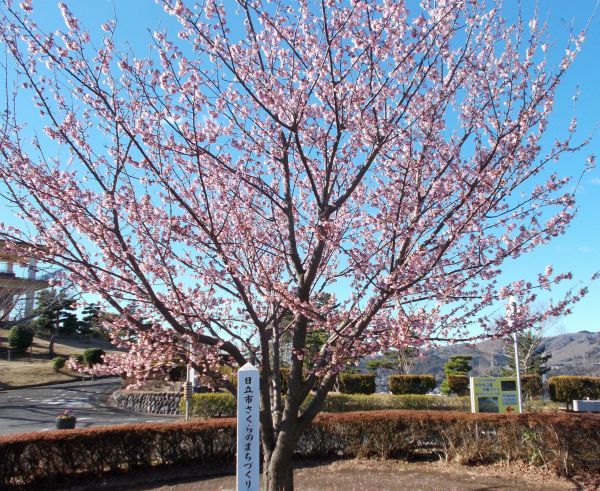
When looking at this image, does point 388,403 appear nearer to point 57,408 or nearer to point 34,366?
point 57,408

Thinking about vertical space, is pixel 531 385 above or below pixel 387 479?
above

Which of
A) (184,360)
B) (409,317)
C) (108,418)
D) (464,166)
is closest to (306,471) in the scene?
(184,360)

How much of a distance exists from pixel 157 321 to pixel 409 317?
2.49 meters

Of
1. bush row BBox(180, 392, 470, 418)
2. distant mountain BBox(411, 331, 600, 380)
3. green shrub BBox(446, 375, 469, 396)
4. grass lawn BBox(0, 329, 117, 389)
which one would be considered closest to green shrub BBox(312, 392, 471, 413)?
bush row BBox(180, 392, 470, 418)

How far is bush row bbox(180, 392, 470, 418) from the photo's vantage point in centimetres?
1638

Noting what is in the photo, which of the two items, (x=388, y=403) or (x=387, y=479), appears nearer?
(x=387, y=479)

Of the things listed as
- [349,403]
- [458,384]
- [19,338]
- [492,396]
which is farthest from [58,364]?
[492,396]

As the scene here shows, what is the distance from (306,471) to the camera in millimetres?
8844

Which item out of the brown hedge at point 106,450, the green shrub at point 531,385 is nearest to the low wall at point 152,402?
the brown hedge at point 106,450

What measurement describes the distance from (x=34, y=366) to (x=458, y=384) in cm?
2408

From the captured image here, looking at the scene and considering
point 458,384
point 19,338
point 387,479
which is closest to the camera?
point 387,479

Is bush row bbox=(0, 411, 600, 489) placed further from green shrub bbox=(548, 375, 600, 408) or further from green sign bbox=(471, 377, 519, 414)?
green shrub bbox=(548, 375, 600, 408)

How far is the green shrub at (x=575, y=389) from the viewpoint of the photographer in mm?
19312

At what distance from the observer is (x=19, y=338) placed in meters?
32.8
